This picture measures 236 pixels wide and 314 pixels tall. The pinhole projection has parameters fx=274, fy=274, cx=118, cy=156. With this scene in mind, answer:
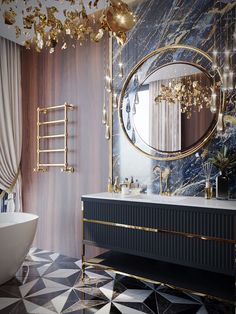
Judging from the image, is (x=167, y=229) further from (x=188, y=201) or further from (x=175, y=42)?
(x=175, y=42)

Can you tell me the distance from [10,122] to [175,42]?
2.56 m

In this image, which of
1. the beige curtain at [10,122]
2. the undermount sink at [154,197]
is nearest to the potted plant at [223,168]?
the undermount sink at [154,197]

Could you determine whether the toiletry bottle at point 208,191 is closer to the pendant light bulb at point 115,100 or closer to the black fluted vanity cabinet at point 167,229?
the black fluted vanity cabinet at point 167,229

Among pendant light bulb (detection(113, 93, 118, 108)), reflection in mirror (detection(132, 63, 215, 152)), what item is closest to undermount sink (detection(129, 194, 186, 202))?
reflection in mirror (detection(132, 63, 215, 152))

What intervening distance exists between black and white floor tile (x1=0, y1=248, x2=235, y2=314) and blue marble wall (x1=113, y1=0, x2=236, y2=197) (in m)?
0.93

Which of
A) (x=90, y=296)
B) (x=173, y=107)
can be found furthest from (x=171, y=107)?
(x=90, y=296)

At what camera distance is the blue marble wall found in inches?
96.4

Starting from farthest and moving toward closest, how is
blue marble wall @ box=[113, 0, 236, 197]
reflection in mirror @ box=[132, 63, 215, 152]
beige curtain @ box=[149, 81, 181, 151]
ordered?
beige curtain @ box=[149, 81, 181, 151], reflection in mirror @ box=[132, 63, 215, 152], blue marble wall @ box=[113, 0, 236, 197]

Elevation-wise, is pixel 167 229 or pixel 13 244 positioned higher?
pixel 167 229

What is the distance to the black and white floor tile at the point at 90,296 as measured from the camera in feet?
7.21

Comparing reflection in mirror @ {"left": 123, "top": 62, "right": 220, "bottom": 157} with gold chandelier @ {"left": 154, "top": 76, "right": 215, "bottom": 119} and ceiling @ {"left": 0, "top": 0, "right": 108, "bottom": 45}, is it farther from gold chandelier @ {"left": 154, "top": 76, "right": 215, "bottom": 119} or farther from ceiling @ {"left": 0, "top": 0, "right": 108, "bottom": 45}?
ceiling @ {"left": 0, "top": 0, "right": 108, "bottom": 45}

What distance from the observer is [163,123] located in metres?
2.78

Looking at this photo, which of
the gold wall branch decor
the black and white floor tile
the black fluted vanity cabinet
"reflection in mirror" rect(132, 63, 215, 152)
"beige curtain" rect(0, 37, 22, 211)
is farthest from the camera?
"beige curtain" rect(0, 37, 22, 211)

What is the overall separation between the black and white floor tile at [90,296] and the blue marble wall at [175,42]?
93 cm
